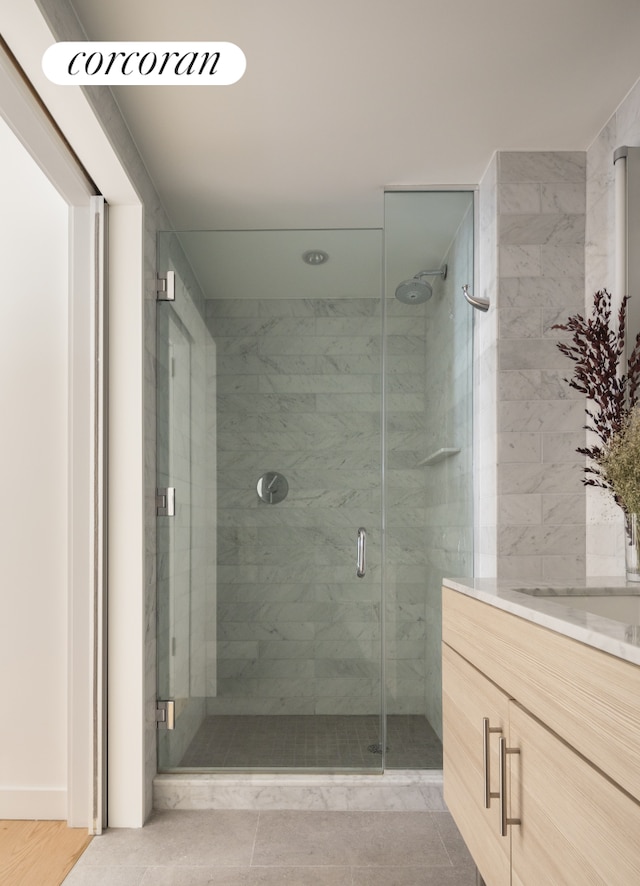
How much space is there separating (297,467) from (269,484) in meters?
0.13

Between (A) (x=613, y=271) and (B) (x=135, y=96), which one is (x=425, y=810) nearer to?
(A) (x=613, y=271)

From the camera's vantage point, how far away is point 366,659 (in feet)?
9.80

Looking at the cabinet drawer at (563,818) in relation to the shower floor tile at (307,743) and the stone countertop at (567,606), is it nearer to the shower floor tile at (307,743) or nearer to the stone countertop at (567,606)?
the stone countertop at (567,606)

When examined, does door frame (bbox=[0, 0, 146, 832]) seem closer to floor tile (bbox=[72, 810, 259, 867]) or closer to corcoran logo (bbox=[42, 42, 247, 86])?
floor tile (bbox=[72, 810, 259, 867])

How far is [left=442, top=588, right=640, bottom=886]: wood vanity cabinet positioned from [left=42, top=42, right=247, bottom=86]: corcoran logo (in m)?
1.42

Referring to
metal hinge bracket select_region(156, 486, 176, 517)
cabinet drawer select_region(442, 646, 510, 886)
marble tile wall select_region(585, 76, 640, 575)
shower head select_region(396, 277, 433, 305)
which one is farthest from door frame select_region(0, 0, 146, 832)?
marble tile wall select_region(585, 76, 640, 575)

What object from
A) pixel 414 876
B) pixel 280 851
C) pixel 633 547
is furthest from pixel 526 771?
pixel 280 851

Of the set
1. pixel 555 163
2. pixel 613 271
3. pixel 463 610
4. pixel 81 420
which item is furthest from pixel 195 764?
pixel 555 163

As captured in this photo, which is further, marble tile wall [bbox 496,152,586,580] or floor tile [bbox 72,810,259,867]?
marble tile wall [bbox 496,152,586,580]

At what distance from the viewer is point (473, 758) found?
5.74 feet

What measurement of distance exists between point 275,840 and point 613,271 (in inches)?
85.2

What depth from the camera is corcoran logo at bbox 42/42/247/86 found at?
6.06 ft

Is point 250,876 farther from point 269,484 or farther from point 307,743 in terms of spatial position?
point 269,484

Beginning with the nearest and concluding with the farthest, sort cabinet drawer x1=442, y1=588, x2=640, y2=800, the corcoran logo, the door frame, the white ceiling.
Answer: cabinet drawer x1=442, y1=588, x2=640, y2=800
the corcoran logo
the white ceiling
the door frame
